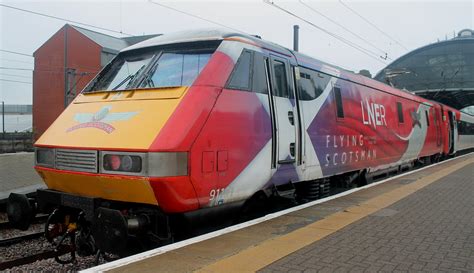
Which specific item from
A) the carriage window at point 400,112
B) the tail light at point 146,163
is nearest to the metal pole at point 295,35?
the carriage window at point 400,112

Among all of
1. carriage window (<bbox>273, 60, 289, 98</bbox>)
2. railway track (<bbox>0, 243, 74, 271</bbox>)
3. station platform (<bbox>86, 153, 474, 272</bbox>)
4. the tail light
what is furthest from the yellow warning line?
railway track (<bbox>0, 243, 74, 271</bbox>)

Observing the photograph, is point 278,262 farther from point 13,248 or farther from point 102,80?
point 13,248

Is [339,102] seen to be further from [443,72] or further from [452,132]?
[443,72]

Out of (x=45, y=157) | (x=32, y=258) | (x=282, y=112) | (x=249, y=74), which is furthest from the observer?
(x=282, y=112)

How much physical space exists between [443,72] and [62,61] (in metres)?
51.4

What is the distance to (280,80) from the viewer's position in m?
6.43

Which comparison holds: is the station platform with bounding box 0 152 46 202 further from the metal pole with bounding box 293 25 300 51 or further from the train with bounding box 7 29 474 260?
the metal pole with bounding box 293 25 300 51

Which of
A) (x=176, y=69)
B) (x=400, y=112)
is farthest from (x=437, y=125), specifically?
(x=176, y=69)

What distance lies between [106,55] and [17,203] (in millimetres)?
44115

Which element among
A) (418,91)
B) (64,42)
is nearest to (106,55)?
(64,42)

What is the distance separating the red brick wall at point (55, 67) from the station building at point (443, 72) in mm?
38795

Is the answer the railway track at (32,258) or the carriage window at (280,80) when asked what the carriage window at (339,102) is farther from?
the railway track at (32,258)

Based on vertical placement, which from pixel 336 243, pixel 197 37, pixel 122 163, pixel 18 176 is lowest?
pixel 336 243

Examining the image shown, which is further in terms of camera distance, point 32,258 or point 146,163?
point 32,258
